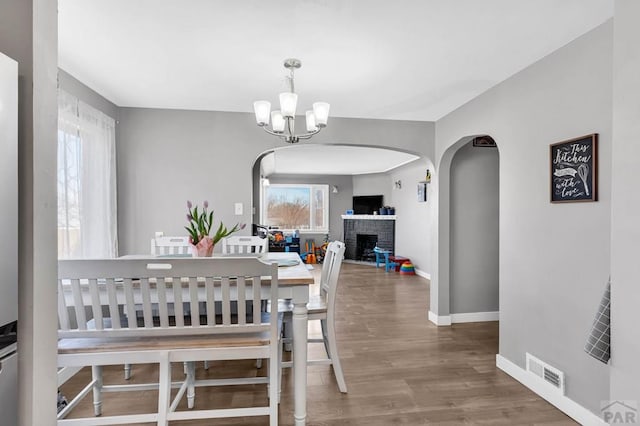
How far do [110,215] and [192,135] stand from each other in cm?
111

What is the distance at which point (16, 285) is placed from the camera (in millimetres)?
846

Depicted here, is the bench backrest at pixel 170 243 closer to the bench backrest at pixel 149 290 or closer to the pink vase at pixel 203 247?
the pink vase at pixel 203 247

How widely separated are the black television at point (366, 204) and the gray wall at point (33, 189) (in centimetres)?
798

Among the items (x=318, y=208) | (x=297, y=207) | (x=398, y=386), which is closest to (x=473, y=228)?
(x=398, y=386)

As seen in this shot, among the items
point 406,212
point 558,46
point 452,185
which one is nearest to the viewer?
point 558,46

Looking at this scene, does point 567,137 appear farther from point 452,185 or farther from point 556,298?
point 452,185

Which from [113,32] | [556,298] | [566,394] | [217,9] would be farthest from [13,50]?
[566,394]

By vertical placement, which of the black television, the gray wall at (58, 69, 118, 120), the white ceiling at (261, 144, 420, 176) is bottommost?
the black television

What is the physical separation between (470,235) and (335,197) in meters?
5.63

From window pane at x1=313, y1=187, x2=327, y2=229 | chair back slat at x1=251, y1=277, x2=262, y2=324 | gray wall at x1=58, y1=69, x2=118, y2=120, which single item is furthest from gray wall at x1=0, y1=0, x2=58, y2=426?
window pane at x1=313, y1=187, x2=327, y2=229

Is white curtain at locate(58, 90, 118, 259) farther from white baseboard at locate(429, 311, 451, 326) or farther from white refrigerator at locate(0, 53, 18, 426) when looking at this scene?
white baseboard at locate(429, 311, 451, 326)

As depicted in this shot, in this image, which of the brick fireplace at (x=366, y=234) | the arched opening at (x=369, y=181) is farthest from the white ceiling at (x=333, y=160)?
the brick fireplace at (x=366, y=234)

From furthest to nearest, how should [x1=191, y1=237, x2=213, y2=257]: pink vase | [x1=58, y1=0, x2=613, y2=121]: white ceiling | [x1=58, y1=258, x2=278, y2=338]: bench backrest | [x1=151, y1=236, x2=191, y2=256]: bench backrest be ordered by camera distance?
1. [x1=151, y1=236, x2=191, y2=256]: bench backrest
2. [x1=191, y1=237, x2=213, y2=257]: pink vase
3. [x1=58, y1=0, x2=613, y2=121]: white ceiling
4. [x1=58, y1=258, x2=278, y2=338]: bench backrest

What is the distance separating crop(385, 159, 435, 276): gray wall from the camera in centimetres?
666
